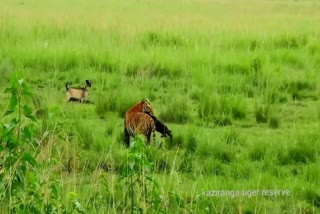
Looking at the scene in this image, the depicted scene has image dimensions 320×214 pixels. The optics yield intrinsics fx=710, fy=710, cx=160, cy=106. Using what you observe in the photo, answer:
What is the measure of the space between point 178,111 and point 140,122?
3.62 feet

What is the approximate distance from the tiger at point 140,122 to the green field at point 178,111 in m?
0.13

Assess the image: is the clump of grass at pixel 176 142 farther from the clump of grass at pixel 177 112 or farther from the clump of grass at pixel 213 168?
the clump of grass at pixel 177 112

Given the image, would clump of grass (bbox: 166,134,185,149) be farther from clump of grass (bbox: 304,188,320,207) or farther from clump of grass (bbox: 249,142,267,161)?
clump of grass (bbox: 304,188,320,207)

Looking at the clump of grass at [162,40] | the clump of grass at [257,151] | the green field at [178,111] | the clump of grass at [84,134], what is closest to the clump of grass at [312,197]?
the green field at [178,111]

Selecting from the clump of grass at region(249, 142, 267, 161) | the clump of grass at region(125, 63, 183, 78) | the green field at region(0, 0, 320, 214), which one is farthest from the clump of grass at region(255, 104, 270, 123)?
the clump of grass at region(125, 63, 183, 78)

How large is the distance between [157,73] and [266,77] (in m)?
1.16

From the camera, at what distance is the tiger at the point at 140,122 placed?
4.86 metres

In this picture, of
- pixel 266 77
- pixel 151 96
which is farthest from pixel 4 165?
pixel 266 77

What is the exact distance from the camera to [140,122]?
4898 millimetres

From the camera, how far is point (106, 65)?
7645 millimetres

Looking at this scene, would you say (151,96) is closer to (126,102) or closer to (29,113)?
(126,102)

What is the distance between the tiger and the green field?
0.13 m

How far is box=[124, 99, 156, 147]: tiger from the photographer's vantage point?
4859mm

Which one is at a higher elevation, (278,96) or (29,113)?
(29,113)
